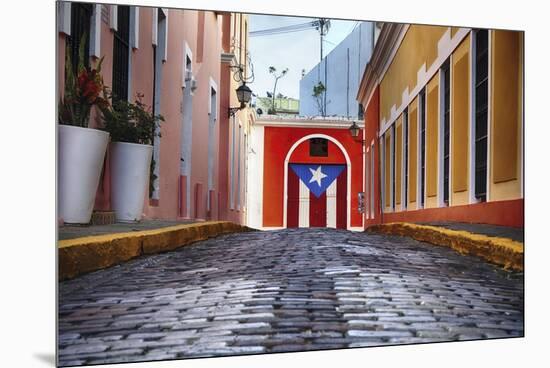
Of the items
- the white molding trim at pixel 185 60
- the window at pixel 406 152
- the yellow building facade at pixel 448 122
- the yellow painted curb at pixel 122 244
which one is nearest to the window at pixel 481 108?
the yellow building facade at pixel 448 122

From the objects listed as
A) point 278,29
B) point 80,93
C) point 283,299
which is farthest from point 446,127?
point 80,93

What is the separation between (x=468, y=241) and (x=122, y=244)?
2043 millimetres

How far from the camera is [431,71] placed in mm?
4395

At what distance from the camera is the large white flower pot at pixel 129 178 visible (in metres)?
3.66

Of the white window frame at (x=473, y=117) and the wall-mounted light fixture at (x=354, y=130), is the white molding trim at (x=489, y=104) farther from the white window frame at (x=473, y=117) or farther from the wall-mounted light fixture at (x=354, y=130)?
the wall-mounted light fixture at (x=354, y=130)

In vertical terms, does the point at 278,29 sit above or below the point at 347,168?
above

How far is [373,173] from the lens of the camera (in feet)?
14.5

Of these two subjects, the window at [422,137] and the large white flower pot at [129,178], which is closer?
the large white flower pot at [129,178]

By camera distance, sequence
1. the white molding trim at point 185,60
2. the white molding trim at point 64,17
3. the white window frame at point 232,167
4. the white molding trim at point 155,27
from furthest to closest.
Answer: the white window frame at point 232,167
the white molding trim at point 185,60
the white molding trim at point 155,27
the white molding trim at point 64,17

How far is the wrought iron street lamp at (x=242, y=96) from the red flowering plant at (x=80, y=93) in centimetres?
82

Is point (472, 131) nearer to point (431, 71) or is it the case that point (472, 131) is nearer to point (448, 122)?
point (448, 122)

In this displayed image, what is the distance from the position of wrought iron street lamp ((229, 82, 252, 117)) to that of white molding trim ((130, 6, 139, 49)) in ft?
2.10

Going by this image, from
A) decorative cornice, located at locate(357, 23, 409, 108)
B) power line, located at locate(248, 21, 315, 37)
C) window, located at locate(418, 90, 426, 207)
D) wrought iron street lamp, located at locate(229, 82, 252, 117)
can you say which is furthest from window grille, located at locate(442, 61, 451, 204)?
wrought iron street lamp, located at locate(229, 82, 252, 117)

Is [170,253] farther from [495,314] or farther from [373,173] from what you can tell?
[495,314]
